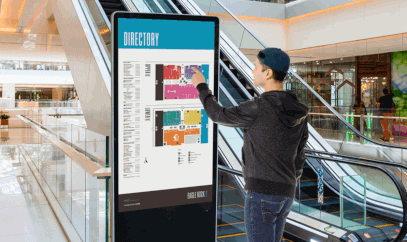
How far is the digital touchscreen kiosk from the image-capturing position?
62.0 inches

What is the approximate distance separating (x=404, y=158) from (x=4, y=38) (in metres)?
17.6

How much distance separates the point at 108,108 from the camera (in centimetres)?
548

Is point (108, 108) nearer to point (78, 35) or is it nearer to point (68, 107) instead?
point (78, 35)

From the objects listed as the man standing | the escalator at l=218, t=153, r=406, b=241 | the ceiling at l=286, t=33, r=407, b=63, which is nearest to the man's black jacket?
the man standing

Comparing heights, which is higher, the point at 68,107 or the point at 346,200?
the point at 68,107

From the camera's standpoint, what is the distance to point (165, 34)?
1621 mm

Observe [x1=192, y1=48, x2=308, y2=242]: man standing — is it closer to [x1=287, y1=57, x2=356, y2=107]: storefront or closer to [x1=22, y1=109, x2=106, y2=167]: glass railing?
[x1=22, y1=109, x2=106, y2=167]: glass railing

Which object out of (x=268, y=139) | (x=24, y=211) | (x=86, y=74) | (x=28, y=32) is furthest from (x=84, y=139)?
(x=28, y=32)

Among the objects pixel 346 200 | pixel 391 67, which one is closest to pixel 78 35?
pixel 346 200

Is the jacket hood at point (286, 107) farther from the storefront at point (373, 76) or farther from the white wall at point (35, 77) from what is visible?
the white wall at point (35, 77)

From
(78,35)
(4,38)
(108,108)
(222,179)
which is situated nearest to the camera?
(222,179)

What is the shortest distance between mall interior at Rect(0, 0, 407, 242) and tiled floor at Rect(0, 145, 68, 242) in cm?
2

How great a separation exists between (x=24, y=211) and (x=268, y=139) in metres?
4.78

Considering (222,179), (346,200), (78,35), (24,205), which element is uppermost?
(78,35)
